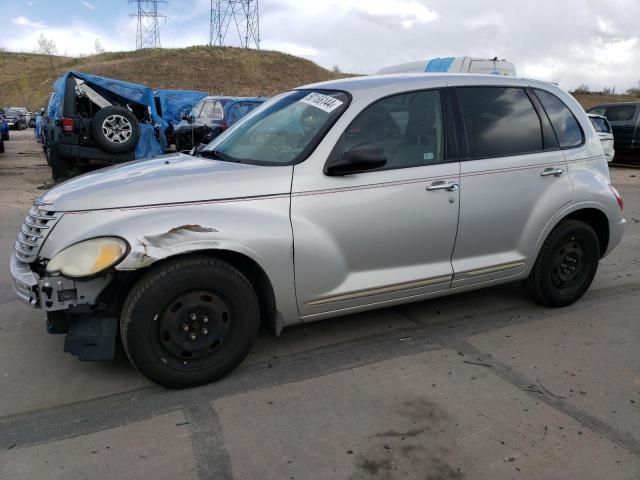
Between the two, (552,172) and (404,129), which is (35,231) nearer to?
(404,129)

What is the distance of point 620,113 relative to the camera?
53.4 ft

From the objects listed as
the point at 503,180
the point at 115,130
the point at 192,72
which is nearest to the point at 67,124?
the point at 115,130

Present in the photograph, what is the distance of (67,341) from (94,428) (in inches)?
20.2

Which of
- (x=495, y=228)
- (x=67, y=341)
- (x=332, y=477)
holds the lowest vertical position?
(x=332, y=477)

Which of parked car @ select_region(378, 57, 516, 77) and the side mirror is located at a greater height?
parked car @ select_region(378, 57, 516, 77)

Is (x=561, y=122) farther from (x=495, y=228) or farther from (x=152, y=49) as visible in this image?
(x=152, y=49)

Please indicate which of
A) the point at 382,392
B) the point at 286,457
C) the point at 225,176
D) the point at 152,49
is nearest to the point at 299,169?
the point at 225,176

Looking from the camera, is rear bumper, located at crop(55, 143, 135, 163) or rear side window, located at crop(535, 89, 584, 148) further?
rear bumper, located at crop(55, 143, 135, 163)

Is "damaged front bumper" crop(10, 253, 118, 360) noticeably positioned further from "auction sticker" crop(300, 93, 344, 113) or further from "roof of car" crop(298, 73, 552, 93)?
"roof of car" crop(298, 73, 552, 93)

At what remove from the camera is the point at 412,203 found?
11.7ft

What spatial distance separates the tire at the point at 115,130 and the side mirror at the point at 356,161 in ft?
28.6

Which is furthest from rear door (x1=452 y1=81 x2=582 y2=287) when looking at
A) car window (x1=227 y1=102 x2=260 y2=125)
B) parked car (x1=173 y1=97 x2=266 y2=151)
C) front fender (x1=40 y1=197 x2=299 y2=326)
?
car window (x1=227 y1=102 x2=260 y2=125)

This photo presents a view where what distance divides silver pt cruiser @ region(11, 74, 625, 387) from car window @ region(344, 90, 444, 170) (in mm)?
10

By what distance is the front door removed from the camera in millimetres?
3305
